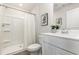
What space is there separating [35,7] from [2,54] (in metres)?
0.89

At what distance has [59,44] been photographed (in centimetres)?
127

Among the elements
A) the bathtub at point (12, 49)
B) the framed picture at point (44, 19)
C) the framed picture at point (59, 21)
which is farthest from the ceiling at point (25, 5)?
the bathtub at point (12, 49)

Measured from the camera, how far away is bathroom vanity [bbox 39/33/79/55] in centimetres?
106

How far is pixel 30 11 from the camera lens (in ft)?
4.50

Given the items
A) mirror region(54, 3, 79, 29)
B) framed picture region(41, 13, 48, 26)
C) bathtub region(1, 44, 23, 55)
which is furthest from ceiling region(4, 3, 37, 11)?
bathtub region(1, 44, 23, 55)

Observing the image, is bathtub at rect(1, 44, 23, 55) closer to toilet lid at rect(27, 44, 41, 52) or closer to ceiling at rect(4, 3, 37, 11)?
toilet lid at rect(27, 44, 41, 52)

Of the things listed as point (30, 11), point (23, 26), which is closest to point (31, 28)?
point (23, 26)

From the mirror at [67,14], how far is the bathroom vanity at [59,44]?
0.28m

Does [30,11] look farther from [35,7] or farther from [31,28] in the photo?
[31,28]

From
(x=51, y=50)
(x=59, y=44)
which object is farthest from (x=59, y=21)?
(x=51, y=50)

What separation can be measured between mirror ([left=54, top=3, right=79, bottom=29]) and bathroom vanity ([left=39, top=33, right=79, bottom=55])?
0.28m

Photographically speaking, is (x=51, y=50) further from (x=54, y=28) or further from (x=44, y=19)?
(x=44, y=19)

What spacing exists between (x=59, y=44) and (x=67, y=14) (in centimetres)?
60
